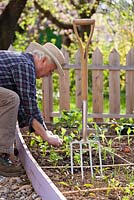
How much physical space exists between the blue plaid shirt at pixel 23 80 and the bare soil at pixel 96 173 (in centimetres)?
46

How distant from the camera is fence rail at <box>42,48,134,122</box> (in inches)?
312

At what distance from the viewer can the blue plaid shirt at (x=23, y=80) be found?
183 inches

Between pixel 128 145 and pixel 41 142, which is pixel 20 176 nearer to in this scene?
pixel 41 142

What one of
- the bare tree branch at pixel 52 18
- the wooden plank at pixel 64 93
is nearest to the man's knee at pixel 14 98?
the wooden plank at pixel 64 93

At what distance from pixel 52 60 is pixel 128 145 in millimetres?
1496

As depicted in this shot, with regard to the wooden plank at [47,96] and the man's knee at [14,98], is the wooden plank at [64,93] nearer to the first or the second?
the wooden plank at [47,96]

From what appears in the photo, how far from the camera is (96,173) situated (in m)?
4.42

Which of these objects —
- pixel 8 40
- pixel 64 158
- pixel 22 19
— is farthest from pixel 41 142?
pixel 22 19

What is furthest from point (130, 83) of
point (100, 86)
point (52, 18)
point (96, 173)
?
point (52, 18)

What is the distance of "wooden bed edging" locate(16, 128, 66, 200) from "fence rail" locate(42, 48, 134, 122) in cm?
302

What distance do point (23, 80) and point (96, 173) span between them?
3.36 ft

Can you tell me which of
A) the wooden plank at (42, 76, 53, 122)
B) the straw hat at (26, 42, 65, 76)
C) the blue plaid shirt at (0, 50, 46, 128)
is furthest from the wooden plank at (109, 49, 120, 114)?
the blue plaid shirt at (0, 50, 46, 128)

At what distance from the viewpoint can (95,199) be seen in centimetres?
367

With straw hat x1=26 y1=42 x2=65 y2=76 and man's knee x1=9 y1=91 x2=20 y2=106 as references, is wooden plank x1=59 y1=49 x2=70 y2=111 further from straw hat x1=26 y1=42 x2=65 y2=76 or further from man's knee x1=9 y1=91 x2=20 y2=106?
man's knee x1=9 y1=91 x2=20 y2=106
